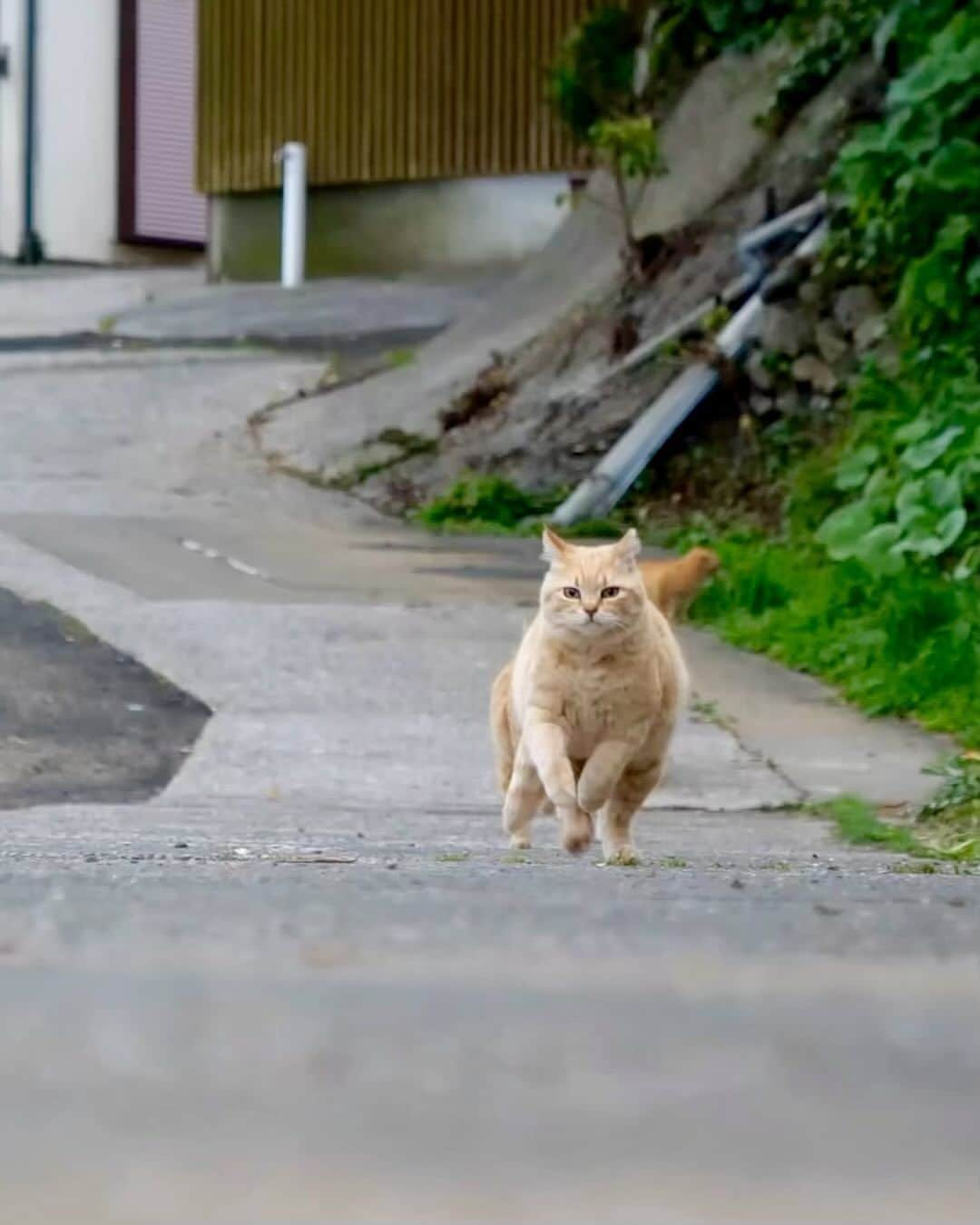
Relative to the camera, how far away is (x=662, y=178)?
15328 mm

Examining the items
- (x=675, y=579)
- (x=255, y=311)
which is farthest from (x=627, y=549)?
(x=255, y=311)

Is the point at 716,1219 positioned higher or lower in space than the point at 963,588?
higher

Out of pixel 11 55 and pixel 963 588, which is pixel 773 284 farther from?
pixel 11 55

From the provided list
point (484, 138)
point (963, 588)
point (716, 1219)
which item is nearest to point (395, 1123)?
point (716, 1219)

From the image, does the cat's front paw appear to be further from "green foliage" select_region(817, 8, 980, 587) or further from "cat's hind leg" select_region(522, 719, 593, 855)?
"green foliage" select_region(817, 8, 980, 587)

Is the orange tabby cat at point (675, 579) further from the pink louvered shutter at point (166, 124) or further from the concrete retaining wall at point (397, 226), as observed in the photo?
the pink louvered shutter at point (166, 124)

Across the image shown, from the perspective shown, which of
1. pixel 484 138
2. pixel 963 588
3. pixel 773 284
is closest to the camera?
pixel 963 588

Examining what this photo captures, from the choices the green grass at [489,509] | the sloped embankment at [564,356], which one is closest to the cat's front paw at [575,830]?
the green grass at [489,509]

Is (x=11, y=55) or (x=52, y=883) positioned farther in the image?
(x=11, y=55)

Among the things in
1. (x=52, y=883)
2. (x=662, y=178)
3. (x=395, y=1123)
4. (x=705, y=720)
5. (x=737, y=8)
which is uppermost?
(x=737, y=8)

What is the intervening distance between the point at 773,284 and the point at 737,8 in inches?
116

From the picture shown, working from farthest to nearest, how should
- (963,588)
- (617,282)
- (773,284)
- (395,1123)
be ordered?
(617,282) → (773,284) → (963,588) → (395,1123)

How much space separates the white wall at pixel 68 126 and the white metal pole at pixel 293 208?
5713 mm

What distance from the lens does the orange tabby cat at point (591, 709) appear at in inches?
257
